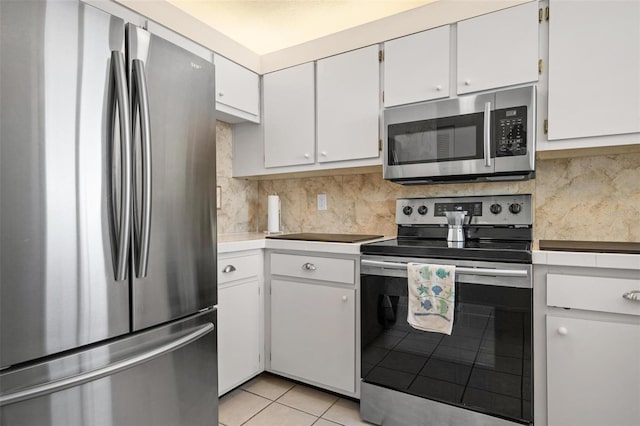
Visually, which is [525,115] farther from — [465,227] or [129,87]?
[129,87]

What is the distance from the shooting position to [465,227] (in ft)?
7.00

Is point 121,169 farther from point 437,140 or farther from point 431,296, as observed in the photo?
point 437,140

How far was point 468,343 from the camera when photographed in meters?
1.65

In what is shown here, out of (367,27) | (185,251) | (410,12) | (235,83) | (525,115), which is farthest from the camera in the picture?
(235,83)

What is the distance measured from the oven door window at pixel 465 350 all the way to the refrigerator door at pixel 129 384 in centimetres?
83

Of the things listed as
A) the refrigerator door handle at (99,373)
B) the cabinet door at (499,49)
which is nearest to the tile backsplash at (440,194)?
the cabinet door at (499,49)

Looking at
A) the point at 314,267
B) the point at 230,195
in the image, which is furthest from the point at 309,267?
the point at 230,195

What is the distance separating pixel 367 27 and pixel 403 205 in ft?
3.60

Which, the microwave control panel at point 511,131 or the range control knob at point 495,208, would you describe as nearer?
the microwave control panel at point 511,131

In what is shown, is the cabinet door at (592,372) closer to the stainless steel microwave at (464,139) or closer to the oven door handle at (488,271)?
the oven door handle at (488,271)

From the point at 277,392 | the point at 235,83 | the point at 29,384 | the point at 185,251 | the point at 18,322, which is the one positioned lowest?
the point at 277,392

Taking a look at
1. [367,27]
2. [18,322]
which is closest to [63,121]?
[18,322]

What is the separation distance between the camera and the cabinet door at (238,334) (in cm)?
203

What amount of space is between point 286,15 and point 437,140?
1.34 metres
